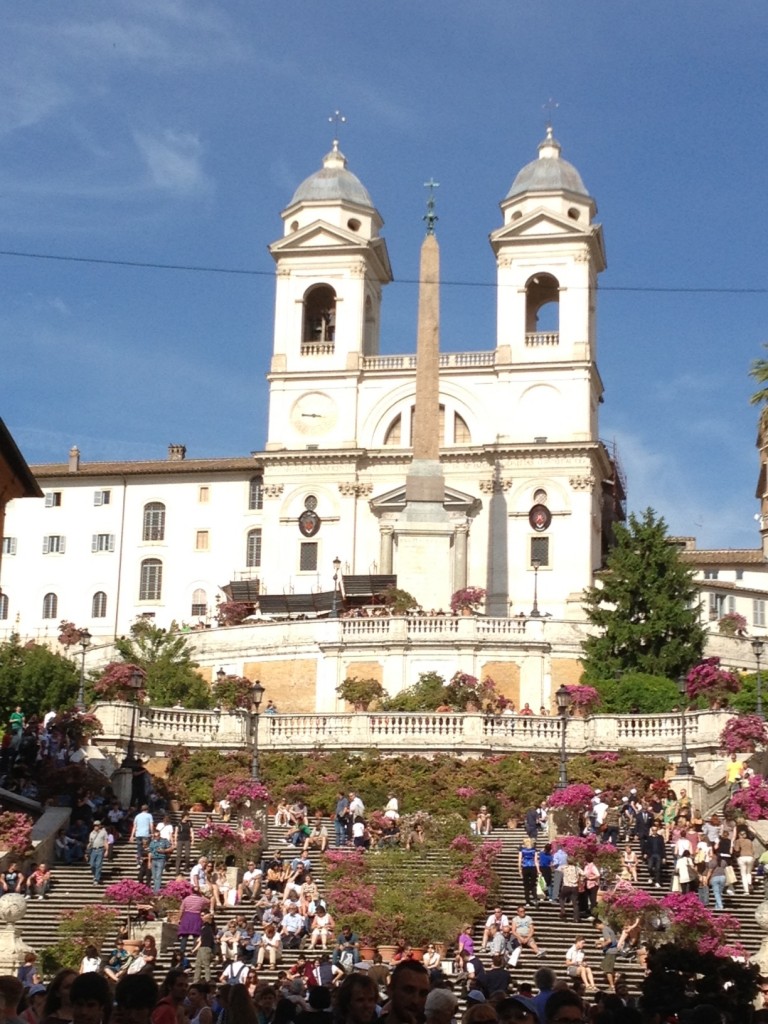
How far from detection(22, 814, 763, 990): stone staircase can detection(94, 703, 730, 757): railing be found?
9939mm

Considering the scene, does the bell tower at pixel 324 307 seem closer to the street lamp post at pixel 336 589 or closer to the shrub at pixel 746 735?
the street lamp post at pixel 336 589

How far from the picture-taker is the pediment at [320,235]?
8181 centimetres

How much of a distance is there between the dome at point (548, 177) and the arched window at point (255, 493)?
632 inches

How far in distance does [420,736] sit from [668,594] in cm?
1499

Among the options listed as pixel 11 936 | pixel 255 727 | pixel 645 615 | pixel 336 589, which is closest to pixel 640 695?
pixel 645 615

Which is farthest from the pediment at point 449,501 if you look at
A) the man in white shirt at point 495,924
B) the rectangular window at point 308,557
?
the man in white shirt at point 495,924

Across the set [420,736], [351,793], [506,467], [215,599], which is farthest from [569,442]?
[351,793]

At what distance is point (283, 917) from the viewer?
28.9m

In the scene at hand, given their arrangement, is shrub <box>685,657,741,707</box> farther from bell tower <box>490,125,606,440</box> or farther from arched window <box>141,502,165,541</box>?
arched window <box>141,502,165,541</box>

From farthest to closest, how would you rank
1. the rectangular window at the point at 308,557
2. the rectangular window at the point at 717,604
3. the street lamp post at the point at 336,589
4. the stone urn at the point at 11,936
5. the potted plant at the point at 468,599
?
the rectangular window at the point at 308,557
the rectangular window at the point at 717,604
the potted plant at the point at 468,599
the street lamp post at the point at 336,589
the stone urn at the point at 11,936

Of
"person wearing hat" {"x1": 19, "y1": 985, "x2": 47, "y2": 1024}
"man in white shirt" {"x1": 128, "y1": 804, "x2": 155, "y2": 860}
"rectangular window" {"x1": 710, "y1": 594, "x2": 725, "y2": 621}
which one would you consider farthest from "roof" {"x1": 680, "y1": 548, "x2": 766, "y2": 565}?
"person wearing hat" {"x1": 19, "y1": 985, "x2": 47, "y2": 1024}

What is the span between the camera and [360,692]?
179 ft

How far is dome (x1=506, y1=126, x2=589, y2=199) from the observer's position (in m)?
80.2

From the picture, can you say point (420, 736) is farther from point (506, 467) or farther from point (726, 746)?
point (506, 467)
